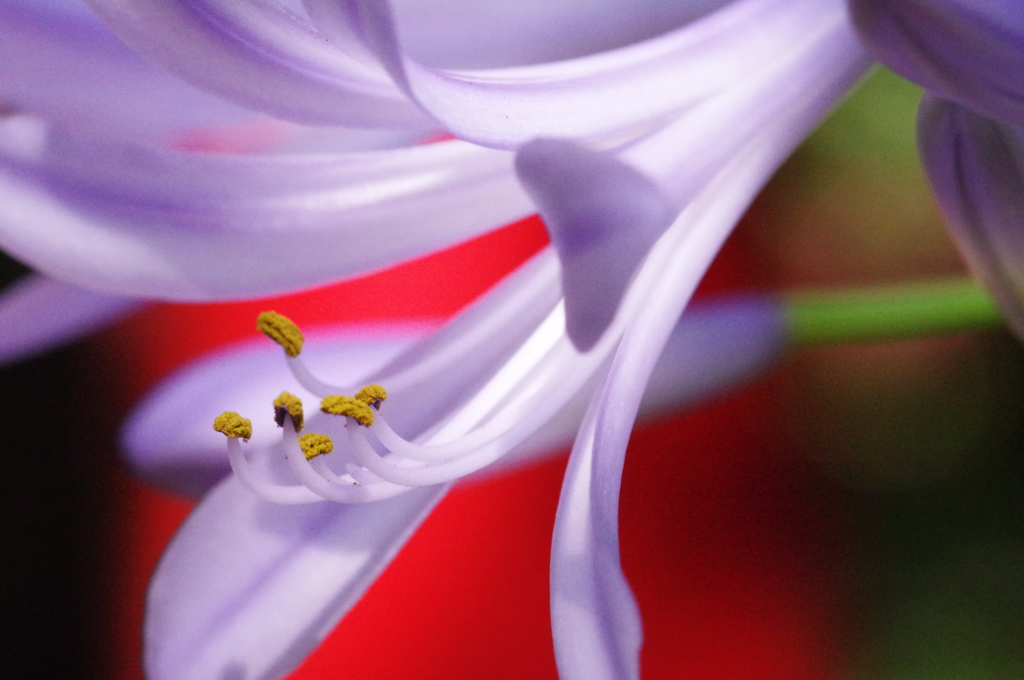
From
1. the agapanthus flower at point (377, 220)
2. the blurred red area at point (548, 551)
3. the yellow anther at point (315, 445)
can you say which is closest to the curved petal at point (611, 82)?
the agapanthus flower at point (377, 220)

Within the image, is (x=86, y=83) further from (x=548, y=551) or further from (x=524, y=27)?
(x=548, y=551)

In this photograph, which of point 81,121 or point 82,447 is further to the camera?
point 82,447

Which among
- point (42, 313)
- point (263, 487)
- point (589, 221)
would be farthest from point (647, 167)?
point (42, 313)

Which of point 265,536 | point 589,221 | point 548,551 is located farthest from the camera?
point 548,551

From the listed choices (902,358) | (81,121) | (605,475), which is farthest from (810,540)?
(81,121)

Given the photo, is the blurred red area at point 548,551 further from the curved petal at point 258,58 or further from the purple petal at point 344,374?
the curved petal at point 258,58

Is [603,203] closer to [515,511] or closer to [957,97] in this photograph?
[957,97]

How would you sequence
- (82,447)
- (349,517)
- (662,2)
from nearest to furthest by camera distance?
(349,517), (662,2), (82,447)
